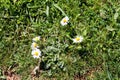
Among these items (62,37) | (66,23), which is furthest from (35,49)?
(66,23)

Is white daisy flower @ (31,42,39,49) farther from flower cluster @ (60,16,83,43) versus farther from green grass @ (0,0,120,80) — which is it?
flower cluster @ (60,16,83,43)

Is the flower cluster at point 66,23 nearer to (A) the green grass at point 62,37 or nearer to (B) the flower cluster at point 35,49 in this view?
(A) the green grass at point 62,37

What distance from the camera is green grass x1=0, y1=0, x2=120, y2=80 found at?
3.67m

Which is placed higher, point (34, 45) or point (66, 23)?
point (66, 23)

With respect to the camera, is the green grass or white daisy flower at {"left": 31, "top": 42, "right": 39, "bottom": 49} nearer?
the green grass

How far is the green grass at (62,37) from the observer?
367cm

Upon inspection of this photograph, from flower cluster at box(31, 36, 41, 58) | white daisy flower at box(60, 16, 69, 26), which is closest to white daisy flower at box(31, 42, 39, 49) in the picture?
flower cluster at box(31, 36, 41, 58)

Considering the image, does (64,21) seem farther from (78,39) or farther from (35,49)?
(35,49)

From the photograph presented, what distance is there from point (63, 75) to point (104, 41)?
53cm

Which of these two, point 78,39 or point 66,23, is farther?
point 66,23

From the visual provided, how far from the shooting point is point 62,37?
3826mm

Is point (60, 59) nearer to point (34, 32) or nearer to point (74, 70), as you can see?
point (74, 70)

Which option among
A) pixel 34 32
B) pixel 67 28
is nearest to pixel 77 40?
pixel 67 28

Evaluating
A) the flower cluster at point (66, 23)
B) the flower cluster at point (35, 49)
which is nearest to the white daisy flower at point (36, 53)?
the flower cluster at point (35, 49)
